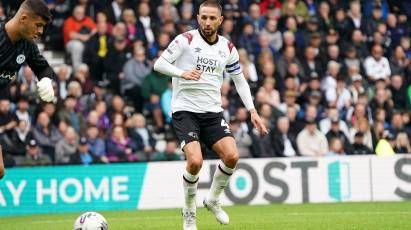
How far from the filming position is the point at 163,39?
21.9 meters

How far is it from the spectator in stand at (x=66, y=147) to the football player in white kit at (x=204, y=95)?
7.23 m

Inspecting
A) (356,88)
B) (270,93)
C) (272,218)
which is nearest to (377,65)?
(356,88)

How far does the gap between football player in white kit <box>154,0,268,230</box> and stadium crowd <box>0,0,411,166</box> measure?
22.8ft

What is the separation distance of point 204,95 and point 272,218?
293 centimetres

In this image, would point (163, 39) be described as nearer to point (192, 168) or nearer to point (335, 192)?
point (335, 192)

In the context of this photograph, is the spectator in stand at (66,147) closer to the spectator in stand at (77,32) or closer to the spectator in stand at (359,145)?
the spectator in stand at (77,32)

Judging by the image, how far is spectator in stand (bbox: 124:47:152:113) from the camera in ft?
70.5

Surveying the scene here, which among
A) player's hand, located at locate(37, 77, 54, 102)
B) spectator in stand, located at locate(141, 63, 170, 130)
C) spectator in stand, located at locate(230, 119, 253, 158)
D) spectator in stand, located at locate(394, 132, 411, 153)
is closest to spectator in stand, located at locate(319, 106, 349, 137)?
spectator in stand, located at locate(394, 132, 411, 153)

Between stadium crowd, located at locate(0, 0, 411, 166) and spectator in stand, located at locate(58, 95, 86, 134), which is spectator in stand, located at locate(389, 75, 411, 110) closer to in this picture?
stadium crowd, located at locate(0, 0, 411, 166)

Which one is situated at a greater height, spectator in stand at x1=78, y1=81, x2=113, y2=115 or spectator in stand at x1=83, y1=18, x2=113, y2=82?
spectator in stand at x1=83, y1=18, x2=113, y2=82

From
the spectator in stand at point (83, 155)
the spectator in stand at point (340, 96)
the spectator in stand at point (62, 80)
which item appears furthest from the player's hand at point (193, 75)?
the spectator in stand at point (340, 96)

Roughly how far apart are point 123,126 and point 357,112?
501 centimetres

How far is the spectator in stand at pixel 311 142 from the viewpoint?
67.0ft

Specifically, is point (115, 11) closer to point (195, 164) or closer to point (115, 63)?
point (115, 63)
